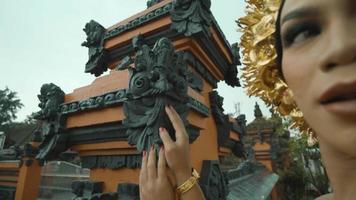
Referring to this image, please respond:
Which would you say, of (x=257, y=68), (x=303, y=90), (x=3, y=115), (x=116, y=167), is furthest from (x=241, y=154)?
(x=3, y=115)

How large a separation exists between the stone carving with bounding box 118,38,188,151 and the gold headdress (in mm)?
455

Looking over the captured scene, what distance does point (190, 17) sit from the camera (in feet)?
7.13

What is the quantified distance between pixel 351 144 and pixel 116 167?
5.59 ft

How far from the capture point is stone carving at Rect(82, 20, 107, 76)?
2.88 m

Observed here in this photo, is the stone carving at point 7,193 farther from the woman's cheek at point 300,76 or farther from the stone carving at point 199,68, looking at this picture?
the woman's cheek at point 300,76

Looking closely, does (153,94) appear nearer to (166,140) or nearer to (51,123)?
(166,140)

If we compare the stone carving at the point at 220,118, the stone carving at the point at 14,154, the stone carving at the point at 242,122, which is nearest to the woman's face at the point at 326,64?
the stone carving at the point at 220,118

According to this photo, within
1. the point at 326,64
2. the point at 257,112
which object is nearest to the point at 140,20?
the point at 326,64

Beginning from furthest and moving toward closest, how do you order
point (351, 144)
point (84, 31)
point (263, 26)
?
point (84, 31) → point (263, 26) → point (351, 144)

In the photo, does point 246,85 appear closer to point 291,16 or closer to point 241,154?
point 291,16

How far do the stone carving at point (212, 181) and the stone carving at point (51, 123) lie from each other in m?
1.32

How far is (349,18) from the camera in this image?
2.55 ft

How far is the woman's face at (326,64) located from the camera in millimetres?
695

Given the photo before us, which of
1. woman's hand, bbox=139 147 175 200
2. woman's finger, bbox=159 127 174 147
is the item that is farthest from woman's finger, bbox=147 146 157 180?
woman's finger, bbox=159 127 174 147
